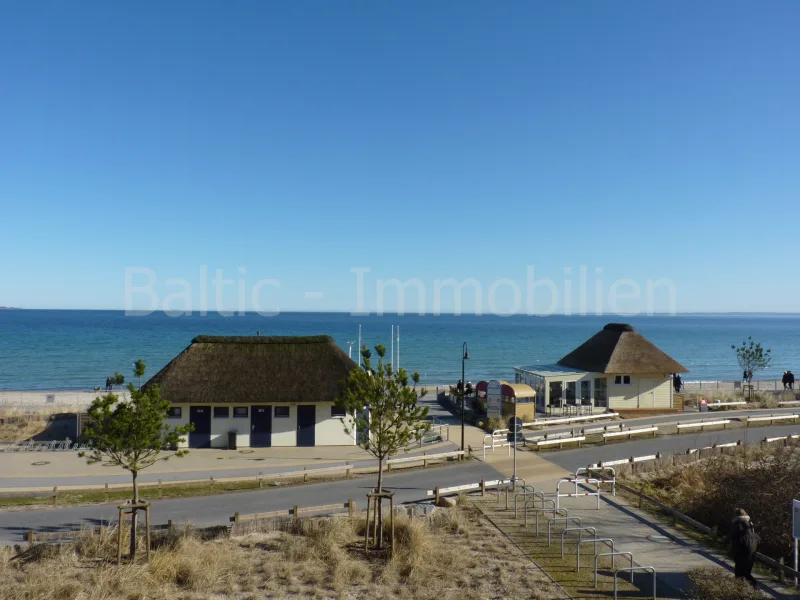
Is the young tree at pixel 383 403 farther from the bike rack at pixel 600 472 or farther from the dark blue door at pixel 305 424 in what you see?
the dark blue door at pixel 305 424

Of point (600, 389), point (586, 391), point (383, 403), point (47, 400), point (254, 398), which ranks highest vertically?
point (383, 403)

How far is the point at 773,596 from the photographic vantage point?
11.4 meters

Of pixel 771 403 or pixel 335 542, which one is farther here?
pixel 771 403

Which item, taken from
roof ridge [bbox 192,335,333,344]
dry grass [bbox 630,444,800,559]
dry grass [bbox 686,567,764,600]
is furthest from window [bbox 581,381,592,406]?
dry grass [bbox 686,567,764,600]

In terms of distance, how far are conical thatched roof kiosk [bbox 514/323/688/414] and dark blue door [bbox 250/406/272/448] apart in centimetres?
1701

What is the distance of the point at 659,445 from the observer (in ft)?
87.6

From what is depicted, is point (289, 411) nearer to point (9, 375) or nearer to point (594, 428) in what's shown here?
point (594, 428)

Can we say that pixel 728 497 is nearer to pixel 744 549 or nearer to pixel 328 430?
pixel 744 549

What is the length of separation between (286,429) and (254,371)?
3172mm

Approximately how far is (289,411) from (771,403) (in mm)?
32082

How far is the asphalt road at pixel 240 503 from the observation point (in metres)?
15.8

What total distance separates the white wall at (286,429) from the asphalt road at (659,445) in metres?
11.3

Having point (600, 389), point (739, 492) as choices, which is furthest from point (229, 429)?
point (600, 389)

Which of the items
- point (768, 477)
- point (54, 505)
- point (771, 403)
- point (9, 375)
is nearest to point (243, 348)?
point (54, 505)
